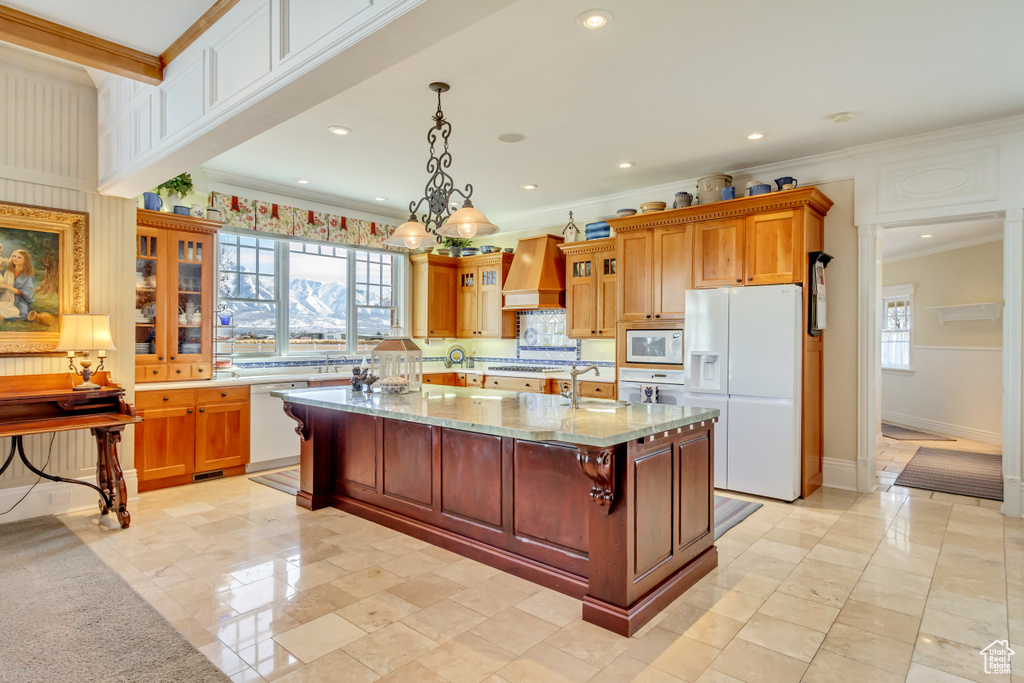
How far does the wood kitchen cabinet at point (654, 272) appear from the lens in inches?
198

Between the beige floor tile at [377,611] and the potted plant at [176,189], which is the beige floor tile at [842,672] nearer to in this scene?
the beige floor tile at [377,611]

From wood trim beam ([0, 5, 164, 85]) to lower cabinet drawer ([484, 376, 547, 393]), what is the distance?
4.23 meters

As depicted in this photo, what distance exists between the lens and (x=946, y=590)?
2.80m

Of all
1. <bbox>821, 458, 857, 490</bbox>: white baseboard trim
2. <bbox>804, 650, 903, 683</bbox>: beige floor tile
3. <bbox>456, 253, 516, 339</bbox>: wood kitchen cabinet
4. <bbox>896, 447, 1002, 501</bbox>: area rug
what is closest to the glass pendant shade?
<bbox>804, 650, 903, 683</bbox>: beige floor tile

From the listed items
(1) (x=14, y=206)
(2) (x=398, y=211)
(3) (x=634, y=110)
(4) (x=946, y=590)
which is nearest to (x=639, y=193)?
(3) (x=634, y=110)

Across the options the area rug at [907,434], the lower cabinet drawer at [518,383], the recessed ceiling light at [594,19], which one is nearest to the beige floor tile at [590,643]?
the recessed ceiling light at [594,19]

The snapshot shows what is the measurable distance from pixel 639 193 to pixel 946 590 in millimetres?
4275

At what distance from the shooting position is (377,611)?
8.38 ft

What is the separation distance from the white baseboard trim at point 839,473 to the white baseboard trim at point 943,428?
3.47m

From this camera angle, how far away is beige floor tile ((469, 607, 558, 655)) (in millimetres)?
2287

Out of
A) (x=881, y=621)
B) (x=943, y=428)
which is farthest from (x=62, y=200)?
(x=943, y=428)

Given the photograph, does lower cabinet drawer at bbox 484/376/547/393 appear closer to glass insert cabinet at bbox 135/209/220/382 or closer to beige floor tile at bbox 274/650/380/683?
glass insert cabinet at bbox 135/209/220/382

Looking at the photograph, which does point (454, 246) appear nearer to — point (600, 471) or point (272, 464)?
point (272, 464)

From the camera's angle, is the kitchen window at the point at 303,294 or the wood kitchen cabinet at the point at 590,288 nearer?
the kitchen window at the point at 303,294
